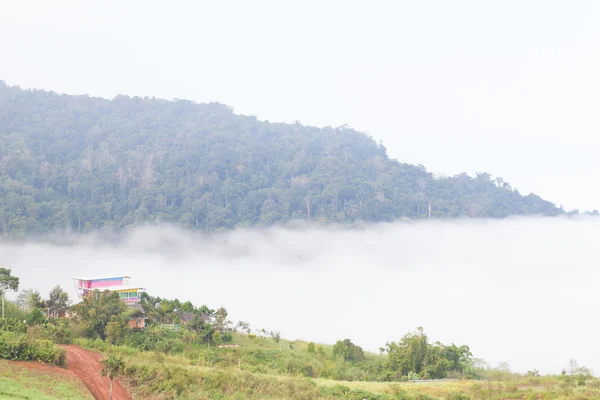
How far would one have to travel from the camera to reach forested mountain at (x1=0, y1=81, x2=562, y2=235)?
8750 centimetres

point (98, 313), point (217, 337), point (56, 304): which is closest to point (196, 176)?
point (56, 304)

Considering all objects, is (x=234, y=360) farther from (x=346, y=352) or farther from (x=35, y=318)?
(x=35, y=318)

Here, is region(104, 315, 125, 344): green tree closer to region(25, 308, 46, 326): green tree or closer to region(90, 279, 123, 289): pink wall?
region(25, 308, 46, 326): green tree

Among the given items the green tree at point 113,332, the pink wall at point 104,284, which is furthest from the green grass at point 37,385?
the pink wall at point 104,284

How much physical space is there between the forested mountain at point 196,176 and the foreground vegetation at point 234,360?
166ft

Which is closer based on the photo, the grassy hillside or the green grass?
the green grass

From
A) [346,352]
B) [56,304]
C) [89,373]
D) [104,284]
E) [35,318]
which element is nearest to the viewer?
[89,373]

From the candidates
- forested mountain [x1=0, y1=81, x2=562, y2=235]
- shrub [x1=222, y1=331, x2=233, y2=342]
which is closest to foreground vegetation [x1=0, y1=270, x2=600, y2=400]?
shrub [x1=222, y1=331, x2=233, y2=342]

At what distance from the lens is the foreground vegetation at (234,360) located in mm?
20172

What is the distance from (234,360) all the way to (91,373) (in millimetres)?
9070

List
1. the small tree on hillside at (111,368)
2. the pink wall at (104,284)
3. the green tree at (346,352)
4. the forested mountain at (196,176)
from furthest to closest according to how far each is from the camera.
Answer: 1. the forested mountain at (196,176)
2. the pink wall at (104,284)
3. the green tree at (346,352)
4. the small tree on hillside at (111,368)

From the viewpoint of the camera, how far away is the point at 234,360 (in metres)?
28.6

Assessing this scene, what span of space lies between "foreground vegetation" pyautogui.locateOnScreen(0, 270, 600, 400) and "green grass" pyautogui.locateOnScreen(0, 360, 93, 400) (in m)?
0.79

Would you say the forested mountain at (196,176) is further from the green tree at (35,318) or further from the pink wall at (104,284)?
the green tree at (35,318)
